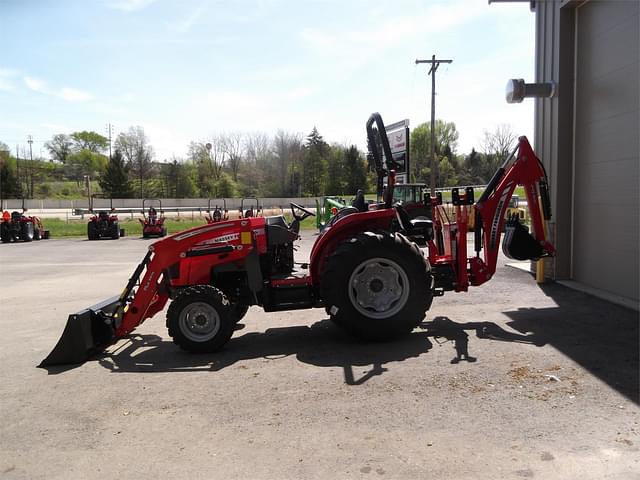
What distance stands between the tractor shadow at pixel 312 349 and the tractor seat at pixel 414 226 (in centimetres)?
115

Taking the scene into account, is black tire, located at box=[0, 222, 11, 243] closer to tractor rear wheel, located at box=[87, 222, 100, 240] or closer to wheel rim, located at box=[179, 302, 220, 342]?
tractor rear wheel, located at box=[87, 222, 100, 240]

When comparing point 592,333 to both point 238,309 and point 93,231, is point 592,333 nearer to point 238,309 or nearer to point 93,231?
point 238,309

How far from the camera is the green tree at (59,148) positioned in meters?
92.1

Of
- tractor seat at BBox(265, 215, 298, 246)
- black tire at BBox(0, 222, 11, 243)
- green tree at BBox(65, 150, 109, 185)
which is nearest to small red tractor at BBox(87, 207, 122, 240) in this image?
black tire at BBox(0, 222, 11, 243)

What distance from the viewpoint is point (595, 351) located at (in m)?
5.33

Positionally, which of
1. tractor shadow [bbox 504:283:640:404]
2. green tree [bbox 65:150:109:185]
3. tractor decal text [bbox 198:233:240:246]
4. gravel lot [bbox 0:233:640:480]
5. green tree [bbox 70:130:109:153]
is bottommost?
gravel lot [bbox 0:233:640:480]

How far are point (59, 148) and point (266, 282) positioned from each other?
324 feet

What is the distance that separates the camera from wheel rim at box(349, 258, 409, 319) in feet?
19.0

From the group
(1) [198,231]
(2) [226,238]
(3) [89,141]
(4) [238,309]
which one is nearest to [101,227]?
(4) [238,309]

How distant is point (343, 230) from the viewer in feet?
19.7

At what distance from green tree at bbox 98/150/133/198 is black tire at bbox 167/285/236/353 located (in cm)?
6673

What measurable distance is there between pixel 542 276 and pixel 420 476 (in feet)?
22.6

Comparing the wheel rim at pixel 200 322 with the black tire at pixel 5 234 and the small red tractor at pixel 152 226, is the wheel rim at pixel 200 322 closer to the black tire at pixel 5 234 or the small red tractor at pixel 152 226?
the small red tractor at pixel 152 226

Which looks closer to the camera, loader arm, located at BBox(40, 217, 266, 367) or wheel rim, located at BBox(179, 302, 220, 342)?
wheel rim, located at BBox(179, 302, 220, 342)
